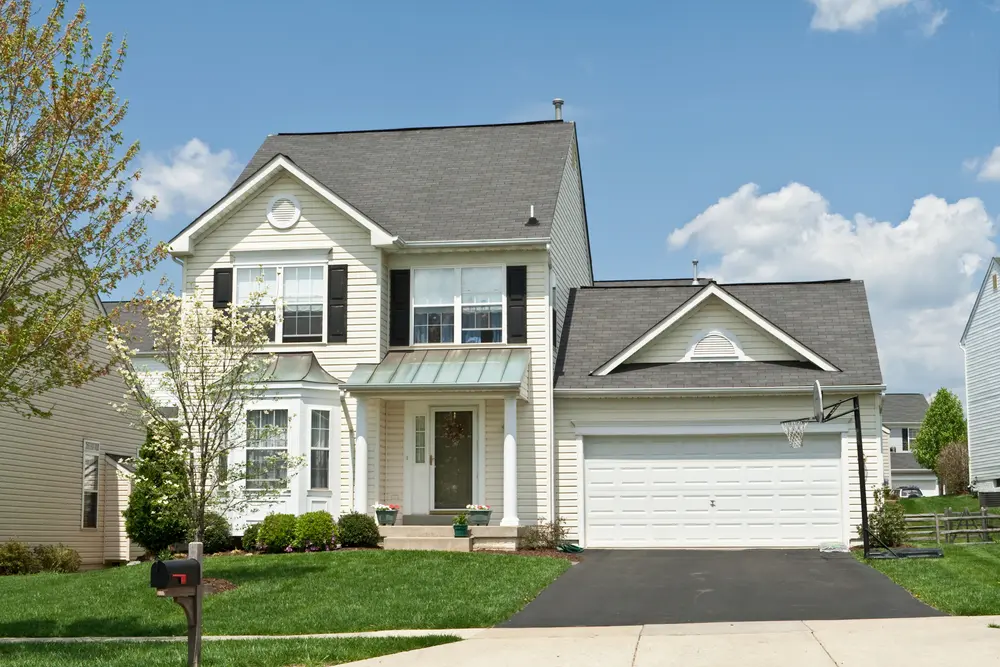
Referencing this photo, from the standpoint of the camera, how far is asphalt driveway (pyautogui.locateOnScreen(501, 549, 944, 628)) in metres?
14.0

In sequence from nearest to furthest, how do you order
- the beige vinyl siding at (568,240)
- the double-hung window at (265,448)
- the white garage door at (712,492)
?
the double-hung window at (265,448)
the white garage door at (712,492)
the beige vinyl siding at (568,240)

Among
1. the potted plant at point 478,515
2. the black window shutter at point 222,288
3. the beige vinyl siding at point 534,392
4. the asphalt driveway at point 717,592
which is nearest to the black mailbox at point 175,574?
the asphalt driveway at point 717,592

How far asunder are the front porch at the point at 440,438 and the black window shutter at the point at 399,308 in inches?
17.2

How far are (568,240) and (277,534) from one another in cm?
1001

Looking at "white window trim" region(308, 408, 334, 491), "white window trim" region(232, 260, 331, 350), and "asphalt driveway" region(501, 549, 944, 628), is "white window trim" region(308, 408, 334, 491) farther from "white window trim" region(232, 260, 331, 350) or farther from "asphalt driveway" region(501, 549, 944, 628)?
"asphalt driveway" region(501, 549, 944, 628)

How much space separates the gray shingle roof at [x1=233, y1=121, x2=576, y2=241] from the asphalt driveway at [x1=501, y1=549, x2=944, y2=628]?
7.46m

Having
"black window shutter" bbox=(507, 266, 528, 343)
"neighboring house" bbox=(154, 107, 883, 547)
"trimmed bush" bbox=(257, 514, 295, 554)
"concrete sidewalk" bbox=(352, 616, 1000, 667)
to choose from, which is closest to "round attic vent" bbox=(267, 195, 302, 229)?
"neighboring house" bbox=(154, 107, 883, 547)

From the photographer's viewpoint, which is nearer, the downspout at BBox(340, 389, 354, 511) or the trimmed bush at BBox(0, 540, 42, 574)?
the trimmed bush at BBox(0, 540, 42, 574)

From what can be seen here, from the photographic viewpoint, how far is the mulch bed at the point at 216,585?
1660cm

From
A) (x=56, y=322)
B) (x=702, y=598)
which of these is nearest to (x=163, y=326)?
(x=56, y=322)

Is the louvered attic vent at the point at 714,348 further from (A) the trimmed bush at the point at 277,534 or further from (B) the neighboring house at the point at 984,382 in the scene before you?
(B) the neighboring house at the point at 984,382

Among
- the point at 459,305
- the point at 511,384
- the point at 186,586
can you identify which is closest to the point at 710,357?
the point at 511,384

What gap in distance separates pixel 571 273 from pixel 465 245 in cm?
477

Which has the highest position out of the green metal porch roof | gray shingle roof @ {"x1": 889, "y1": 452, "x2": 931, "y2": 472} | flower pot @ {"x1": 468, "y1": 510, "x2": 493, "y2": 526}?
the green metal porch roof
